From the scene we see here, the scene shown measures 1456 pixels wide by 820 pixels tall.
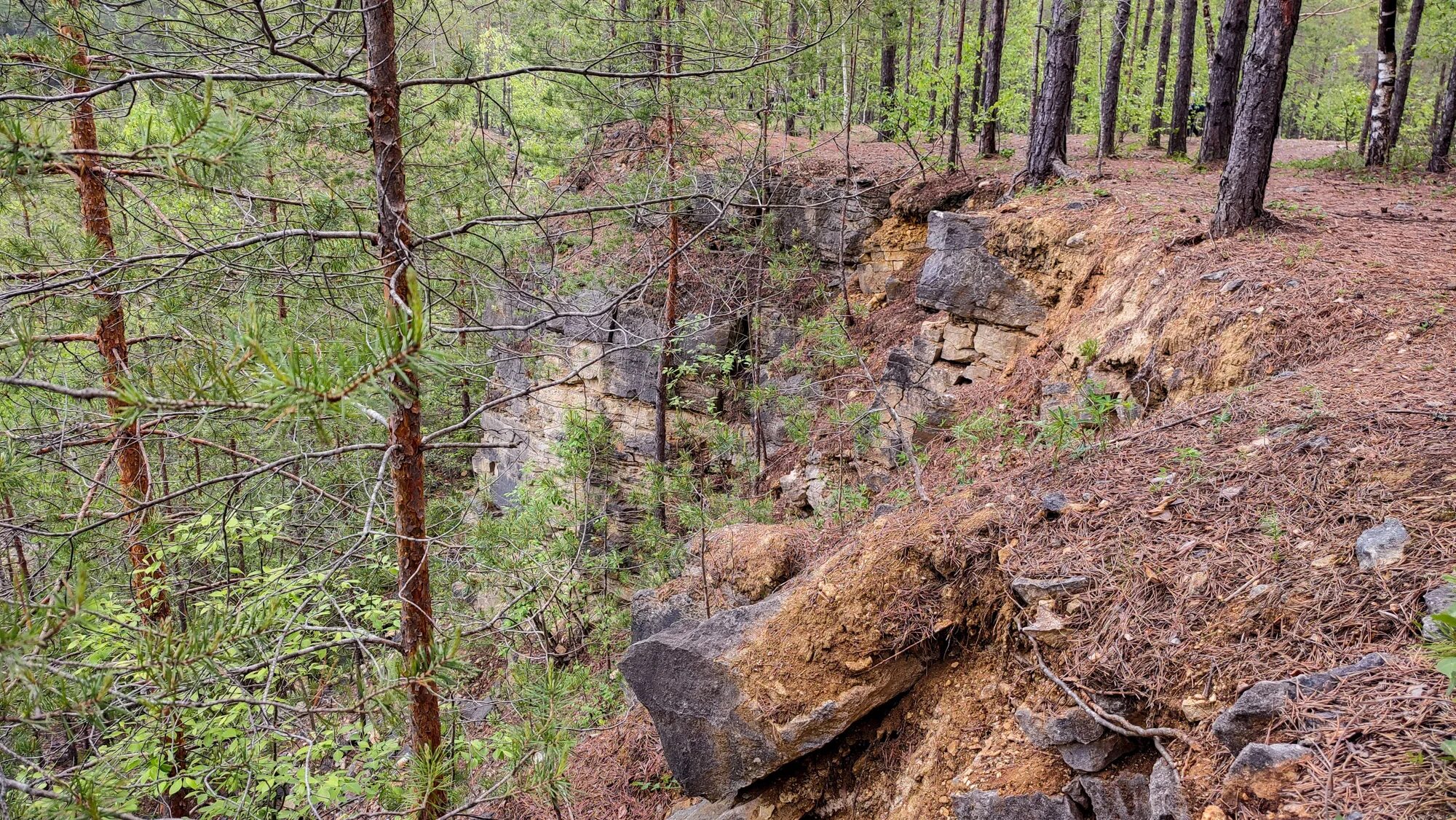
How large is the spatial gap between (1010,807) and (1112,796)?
1.50ft

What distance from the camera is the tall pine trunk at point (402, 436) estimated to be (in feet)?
11.0

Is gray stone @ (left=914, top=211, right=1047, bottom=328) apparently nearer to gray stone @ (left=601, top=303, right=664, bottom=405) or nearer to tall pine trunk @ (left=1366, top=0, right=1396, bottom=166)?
gray stone @ (left=601, top=303, right=664, bottom=405)

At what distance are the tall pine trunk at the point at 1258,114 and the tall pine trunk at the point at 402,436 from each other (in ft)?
22.7

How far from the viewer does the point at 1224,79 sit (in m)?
10.6

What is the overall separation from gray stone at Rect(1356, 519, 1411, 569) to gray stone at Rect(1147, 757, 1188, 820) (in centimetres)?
120

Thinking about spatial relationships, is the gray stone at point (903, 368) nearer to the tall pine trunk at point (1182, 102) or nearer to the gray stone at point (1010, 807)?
the gray stone at point (1010, 807)

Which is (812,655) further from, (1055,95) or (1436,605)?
(1055,95)

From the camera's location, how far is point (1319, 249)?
21.0ft

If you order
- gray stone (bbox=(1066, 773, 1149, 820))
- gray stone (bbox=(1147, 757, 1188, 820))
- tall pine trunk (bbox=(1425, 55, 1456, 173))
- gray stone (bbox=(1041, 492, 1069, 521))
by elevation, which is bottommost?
gray stone (bbox=(1066, 773, 1149, 820))

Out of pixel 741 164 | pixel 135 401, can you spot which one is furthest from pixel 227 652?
pixel 741 164

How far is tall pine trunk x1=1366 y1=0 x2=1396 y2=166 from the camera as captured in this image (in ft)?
35.8

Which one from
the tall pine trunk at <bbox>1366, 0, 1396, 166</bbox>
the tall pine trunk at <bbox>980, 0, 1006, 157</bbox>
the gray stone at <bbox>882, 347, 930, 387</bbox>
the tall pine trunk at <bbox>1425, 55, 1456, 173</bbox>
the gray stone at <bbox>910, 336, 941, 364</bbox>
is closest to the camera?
the gray stone at <bbox>910, 336, 941, 364</bbox>

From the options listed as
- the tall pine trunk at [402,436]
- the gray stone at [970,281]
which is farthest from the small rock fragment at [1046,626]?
the gray stone at [970,281]

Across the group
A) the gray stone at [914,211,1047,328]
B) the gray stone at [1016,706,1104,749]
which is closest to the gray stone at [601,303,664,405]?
the gray stone at [914,211,1047,328]
